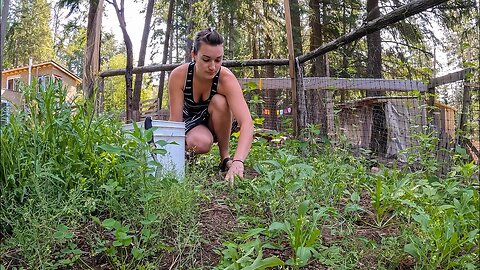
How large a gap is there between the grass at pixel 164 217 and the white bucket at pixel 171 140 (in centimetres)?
21

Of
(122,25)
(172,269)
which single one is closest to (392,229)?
(172,269)

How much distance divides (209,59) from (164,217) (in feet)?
3.73

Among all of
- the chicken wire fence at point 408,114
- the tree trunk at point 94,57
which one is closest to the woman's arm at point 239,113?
the chicken wire fence at point 408,114

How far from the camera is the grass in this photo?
143 cm

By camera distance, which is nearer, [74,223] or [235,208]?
[74,223]

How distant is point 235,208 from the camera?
1.90 m

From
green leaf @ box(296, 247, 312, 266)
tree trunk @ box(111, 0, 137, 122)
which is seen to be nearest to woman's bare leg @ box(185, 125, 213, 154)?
green leaf @ box(296, 247, 312, 266)

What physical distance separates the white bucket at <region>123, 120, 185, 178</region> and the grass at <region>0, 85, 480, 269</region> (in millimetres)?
215

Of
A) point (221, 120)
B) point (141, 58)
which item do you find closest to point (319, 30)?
point (141, 58)

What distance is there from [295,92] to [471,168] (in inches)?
74.7

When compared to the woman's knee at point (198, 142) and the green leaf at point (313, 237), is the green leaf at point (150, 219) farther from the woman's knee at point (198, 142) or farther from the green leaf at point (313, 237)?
the woman's knee at point (198, 142)

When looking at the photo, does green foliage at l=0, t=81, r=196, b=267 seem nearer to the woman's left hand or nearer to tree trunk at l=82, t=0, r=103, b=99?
the woman's left hand

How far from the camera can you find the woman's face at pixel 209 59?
2414 millimetres

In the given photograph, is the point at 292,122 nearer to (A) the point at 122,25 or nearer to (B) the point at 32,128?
(A) the point at 122,25
